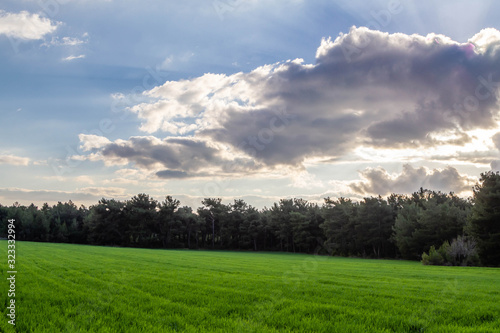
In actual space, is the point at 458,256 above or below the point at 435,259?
above

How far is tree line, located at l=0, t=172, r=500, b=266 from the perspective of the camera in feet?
240

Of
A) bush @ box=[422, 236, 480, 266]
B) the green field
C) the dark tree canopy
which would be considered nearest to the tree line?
the dark tree canopy

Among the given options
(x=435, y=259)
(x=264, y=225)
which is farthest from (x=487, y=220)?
(x=264, y=225)

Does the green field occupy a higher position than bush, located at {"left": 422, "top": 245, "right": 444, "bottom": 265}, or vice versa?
the green field

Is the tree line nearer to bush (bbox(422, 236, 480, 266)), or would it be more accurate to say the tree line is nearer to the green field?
bush (bbox(422, 236, 480, 266))

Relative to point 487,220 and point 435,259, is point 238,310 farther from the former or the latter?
point 487,220

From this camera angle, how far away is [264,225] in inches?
4690

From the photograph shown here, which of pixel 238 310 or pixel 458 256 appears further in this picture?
pixel 458 256

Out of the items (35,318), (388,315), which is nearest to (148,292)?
(35,318)

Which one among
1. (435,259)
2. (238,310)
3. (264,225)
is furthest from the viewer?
(264,225)

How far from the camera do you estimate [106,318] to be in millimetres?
8414

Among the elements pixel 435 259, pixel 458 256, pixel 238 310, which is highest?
pixel 238 310

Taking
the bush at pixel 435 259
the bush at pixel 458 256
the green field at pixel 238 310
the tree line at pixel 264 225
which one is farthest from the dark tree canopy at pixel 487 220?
the green field at pixel 238 310

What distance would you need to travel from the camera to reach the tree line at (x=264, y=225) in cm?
7312
